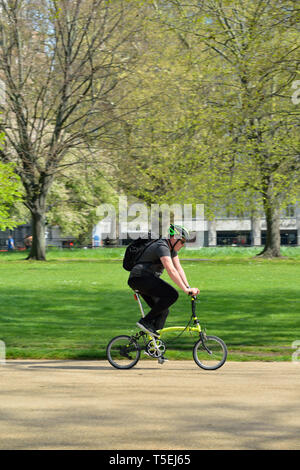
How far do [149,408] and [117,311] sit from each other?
11.7m

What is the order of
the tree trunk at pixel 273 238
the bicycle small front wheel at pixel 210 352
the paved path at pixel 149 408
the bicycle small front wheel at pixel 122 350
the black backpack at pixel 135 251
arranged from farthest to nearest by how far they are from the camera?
the tree trunk at pixel 273 238 < the bicycle small front wheel at pixel 122 350 < the bicycle small front wheel at pixel 210 352 < the black backpack at pixel 135 251 < the paved path at pixel 149 408

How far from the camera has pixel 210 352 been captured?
9.68m

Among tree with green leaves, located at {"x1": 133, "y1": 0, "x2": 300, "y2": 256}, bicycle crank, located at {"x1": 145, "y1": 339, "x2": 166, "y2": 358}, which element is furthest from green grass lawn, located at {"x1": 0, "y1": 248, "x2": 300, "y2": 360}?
tree with green leaves, located at {"x1": 133, "y1": 0, "x2": 300, "y2": 256}

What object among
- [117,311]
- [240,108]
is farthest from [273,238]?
[117,311]

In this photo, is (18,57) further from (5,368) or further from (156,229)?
(5,368)

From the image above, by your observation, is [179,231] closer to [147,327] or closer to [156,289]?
[156,289]

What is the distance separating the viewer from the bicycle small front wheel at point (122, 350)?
973 centimetres

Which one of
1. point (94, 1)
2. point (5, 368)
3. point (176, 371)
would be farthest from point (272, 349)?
point (94, 1)

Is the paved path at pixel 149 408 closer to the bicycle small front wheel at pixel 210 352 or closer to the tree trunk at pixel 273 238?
the bicycle small front wheel at pixel 210 352

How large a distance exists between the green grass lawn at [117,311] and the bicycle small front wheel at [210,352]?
5.81 ft

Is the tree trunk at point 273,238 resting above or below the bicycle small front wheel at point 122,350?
above

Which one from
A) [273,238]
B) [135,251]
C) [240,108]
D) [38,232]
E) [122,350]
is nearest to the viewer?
[135,251]

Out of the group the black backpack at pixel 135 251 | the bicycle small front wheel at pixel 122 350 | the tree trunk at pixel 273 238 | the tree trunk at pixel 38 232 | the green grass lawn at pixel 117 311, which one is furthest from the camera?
the tree trunk at pixel 273 238

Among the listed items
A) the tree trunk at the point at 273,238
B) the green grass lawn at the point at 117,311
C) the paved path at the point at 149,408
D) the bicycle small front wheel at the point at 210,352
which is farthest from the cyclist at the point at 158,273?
the tree trunk at the point at 273,238
